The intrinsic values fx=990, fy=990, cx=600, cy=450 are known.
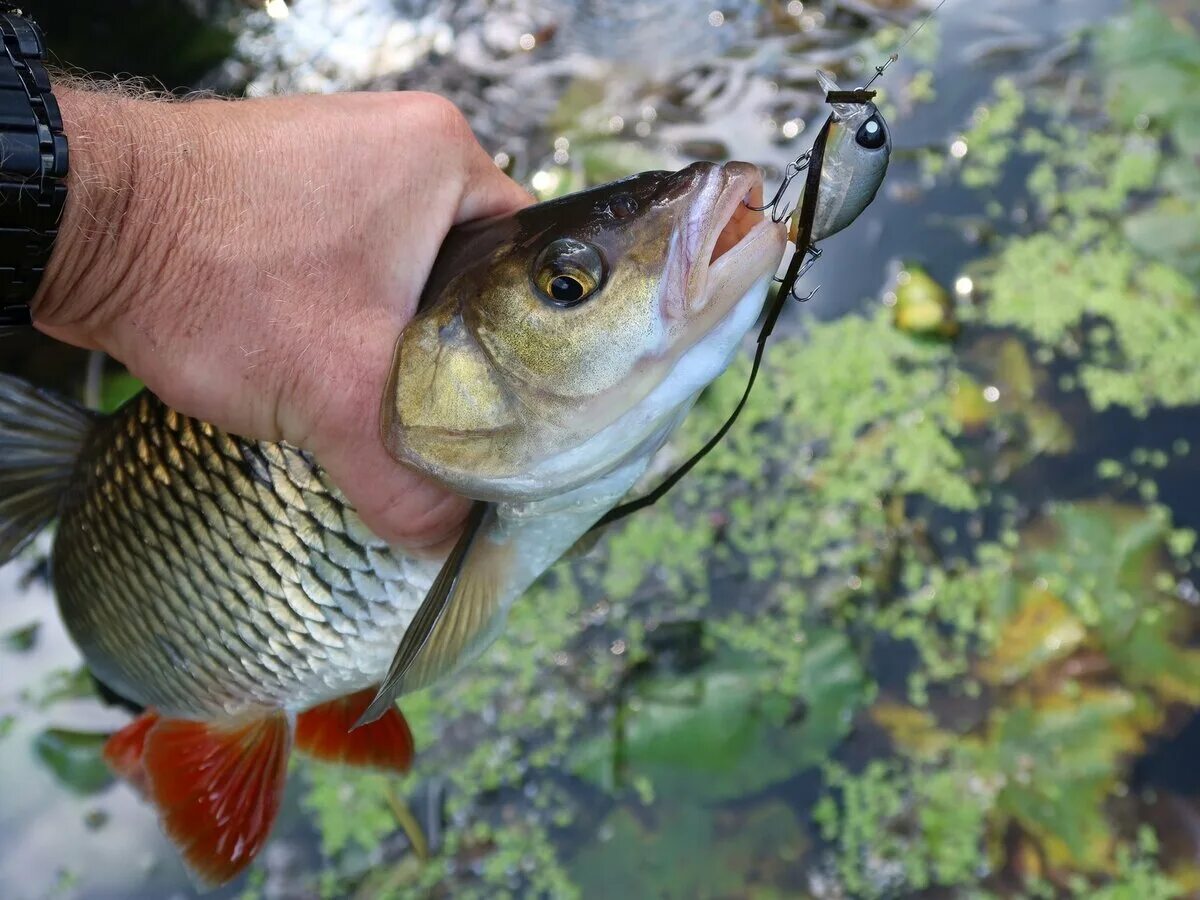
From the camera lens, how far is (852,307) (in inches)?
125

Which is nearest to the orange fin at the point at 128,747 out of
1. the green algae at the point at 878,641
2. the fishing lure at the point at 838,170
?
the green algae at the point at 878,641

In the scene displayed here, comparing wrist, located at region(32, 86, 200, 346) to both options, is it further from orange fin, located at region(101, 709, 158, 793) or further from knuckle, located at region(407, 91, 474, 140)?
orange fin, located at region(101, 709, 158, 793)

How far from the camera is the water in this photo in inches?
106

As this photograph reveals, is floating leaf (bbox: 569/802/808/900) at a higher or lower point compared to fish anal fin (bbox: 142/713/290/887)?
lower

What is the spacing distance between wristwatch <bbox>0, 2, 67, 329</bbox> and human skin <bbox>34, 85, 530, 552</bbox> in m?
0.03

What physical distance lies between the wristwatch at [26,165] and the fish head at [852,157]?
95 centimetres

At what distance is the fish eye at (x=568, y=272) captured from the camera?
1197 millimetres

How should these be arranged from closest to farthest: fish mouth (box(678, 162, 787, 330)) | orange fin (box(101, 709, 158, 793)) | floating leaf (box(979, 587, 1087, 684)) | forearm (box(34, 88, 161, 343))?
fish mouth (box(678, 162, 787, 330)) < forearm (box(34, 88, 161, 343)) < orange fin (box(101, 709, 158, 793)) < floating leaf (box(979, 587, 1087, 684))

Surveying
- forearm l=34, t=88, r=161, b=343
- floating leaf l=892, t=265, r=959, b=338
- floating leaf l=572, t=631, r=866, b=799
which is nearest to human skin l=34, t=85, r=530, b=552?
forearm l=34, t=88, r=161, b=343

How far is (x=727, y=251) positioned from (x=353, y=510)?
72 cm

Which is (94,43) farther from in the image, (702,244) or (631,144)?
(702,244)

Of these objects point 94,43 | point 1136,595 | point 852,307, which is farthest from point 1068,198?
point 94,43

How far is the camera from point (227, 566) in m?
1.60

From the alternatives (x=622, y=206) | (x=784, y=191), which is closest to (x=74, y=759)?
(x=622, y=206)
